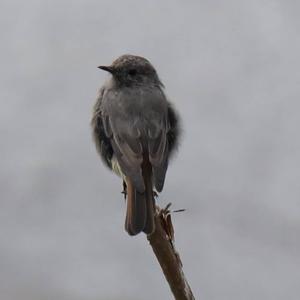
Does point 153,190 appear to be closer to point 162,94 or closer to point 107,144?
point 107,144

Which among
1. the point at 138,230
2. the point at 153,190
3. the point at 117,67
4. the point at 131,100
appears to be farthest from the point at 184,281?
the point at 117,67

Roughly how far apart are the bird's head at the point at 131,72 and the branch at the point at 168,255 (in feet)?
6.65

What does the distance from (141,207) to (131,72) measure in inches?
74.6

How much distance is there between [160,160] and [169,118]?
0.70 meters

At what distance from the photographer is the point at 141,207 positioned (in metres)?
4.60

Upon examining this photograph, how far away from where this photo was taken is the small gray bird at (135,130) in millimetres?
4914

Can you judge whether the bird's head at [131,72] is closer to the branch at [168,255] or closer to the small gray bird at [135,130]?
the small gray bird at [135,130]

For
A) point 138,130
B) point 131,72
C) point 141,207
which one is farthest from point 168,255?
point 131,72

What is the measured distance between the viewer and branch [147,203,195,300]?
12.1 ft

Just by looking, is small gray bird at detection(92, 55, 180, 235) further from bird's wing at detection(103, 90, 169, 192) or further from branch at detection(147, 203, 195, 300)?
branch at detection(147, 203, 195, 300)

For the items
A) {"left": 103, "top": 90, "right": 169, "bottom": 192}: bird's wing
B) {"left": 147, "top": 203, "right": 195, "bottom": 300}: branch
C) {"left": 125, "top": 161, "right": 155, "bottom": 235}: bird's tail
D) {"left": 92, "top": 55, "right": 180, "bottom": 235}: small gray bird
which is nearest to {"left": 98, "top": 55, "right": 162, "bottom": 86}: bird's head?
{"left": 92, "top": 55, "right": 180, "bottom": 235}: small gray bird

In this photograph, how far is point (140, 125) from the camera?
551cm

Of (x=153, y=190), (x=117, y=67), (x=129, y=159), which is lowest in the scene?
(x=153, y=190)

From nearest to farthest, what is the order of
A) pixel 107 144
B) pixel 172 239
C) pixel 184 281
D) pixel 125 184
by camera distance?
1. pixel 184 281
2. pixel 172 239
3. pixel 125 184
4. pixel 107 144
